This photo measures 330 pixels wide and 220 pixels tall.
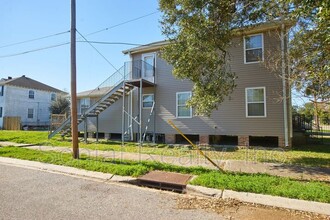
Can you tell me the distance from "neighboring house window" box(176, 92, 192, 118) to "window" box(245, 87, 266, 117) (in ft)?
10.8

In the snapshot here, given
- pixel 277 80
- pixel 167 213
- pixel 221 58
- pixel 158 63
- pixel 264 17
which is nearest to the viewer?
pixel 167 213

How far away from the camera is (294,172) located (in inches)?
252

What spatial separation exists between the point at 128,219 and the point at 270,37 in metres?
11.2

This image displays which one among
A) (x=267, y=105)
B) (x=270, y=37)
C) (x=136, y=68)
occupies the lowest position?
(x=267, y=105)

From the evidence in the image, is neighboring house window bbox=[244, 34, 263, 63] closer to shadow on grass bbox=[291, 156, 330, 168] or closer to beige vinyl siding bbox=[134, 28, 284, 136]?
beige vinyl siding bbox=[134, 28, 284, 136]

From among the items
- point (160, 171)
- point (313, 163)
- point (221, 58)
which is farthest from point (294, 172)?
point (221, 58)

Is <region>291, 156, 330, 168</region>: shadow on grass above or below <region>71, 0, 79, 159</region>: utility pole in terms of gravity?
below

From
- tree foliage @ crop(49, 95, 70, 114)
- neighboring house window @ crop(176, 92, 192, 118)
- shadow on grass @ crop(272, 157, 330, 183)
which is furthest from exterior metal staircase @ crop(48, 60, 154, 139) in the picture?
tree foliage @ crop(49, 95, 70, 114)

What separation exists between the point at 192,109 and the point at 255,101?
3.43 m

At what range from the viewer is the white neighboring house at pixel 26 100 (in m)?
29.7

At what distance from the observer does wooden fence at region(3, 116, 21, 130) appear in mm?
27161

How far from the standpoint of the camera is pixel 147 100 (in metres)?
14.7

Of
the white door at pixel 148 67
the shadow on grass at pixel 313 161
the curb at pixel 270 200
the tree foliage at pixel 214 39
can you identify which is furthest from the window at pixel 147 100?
the curb at pixel 270 200

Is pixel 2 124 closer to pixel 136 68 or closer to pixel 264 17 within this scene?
pixel 136 68
